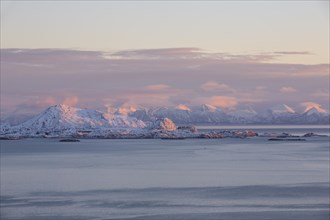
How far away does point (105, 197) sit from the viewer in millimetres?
31531

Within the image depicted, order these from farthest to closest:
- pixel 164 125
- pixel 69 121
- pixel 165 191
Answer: pixel 69 121
pixel 164 125
pixel 165 191

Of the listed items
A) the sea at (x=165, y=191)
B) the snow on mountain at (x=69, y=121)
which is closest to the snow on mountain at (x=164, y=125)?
the snow on mountain at (x=69, y=121)

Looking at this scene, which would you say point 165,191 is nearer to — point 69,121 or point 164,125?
point 164,125

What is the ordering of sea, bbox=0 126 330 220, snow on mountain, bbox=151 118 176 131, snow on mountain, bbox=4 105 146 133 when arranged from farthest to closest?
snow on mountain, bbox=4 105 146 133, snow on mountain, bbox=151 118 176 131, sea, bbox=0 126 330 220

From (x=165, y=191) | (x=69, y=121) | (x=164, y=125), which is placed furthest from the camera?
(x=69, y=121)

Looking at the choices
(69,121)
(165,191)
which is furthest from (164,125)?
(165,191)

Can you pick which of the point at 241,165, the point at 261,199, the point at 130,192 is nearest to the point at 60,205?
the point at 130,192

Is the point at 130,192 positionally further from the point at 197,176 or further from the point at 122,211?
the point at 197,176

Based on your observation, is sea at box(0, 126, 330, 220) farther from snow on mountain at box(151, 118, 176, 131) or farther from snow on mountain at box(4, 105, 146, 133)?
snow on mountain at box(4, 105, 146, 133)

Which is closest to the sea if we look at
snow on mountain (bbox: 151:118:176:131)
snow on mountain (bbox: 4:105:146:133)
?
snow on mountain (bbox: 151:118:176:131)

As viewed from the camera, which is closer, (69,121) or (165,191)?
(165,191)

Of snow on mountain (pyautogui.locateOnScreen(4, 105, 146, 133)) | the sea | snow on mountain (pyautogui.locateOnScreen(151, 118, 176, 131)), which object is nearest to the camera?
the sea

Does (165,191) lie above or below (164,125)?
above

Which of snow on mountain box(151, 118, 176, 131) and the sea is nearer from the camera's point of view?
the sea
